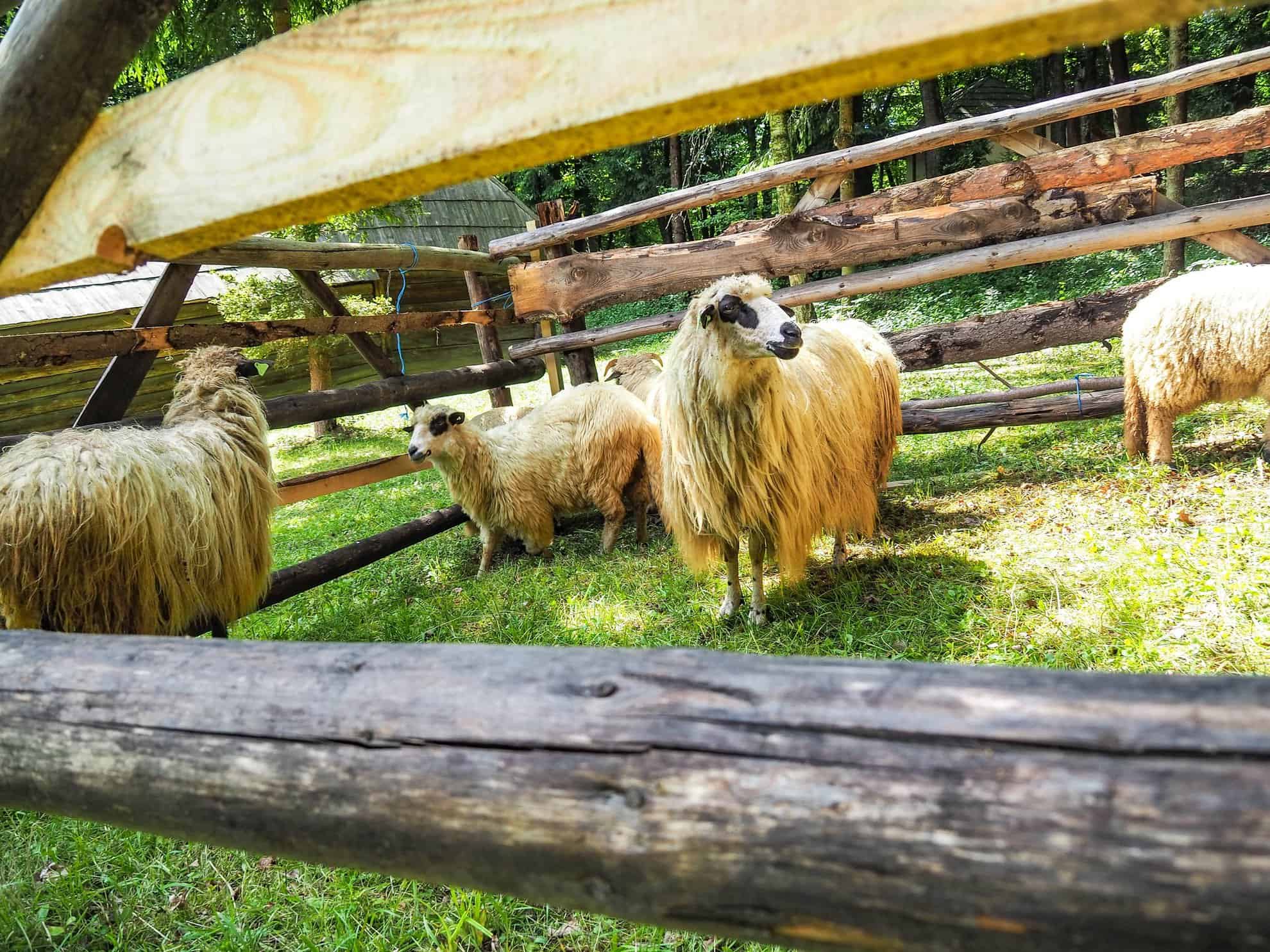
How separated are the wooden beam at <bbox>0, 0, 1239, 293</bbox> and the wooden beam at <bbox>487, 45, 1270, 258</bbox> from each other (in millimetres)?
4904

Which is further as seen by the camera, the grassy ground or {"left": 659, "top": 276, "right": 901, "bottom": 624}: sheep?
{"left": 659, "top": 276, "right": 901, "bottom": 624}: sheep

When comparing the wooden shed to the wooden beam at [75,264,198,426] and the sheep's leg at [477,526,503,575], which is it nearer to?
the wooden beam at [75,264,198,426]

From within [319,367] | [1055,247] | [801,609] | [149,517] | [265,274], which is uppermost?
[265,274]

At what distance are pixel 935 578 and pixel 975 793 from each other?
3.61m

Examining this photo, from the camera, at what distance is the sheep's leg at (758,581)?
4.19m

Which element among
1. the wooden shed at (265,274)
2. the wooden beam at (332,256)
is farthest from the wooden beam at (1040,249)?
the wooden shed at (265,274)

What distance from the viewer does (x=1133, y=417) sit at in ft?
16.9

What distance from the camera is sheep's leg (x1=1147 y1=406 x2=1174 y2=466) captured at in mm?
4926

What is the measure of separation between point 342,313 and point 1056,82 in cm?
2042

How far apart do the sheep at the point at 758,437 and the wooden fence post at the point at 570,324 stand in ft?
8.05

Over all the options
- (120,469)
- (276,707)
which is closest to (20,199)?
(276,707)

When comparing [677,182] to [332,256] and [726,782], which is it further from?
[726,782]

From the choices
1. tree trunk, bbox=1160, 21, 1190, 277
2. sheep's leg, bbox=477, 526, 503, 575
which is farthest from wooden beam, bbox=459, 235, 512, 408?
tree trunk, bbox=1160, 21, 1190, 277

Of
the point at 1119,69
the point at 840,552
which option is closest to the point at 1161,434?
the point at 840,552
